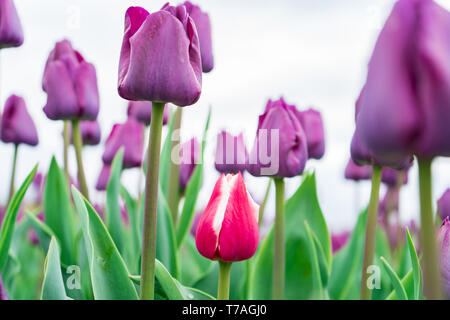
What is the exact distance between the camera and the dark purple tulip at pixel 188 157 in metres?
1.02

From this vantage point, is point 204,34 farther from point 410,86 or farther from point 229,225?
point 410,86

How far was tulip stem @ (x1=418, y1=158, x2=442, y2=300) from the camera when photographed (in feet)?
1.03

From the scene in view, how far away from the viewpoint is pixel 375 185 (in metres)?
0.66

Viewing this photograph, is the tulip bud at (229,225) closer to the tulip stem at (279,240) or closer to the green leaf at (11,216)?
the tulip stem at (279,240)

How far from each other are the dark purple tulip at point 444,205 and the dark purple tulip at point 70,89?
510 millimetres

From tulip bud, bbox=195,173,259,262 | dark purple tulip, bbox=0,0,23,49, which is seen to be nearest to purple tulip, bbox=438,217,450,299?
tulip bud, bbox=195,173,259,262

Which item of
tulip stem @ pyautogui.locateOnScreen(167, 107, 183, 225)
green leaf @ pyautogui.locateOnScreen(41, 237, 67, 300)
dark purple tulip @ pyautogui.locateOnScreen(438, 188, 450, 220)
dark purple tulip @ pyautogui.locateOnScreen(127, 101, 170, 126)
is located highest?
dark purple tulip @ pyautogui.locateOnScreen(127, 101, 170, 126)

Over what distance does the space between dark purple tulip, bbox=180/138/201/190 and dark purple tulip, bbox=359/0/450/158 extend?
2.20 ft

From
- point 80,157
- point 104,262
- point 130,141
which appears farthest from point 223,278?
point 130,141

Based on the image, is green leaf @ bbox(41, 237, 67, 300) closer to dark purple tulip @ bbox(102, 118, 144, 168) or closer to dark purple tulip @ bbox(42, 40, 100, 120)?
dark purple tulip @ bbox(42, 40, 100, 120)

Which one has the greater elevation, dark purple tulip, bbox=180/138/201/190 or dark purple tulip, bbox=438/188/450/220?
dark purple tulip, bbox=180/138/201/190
